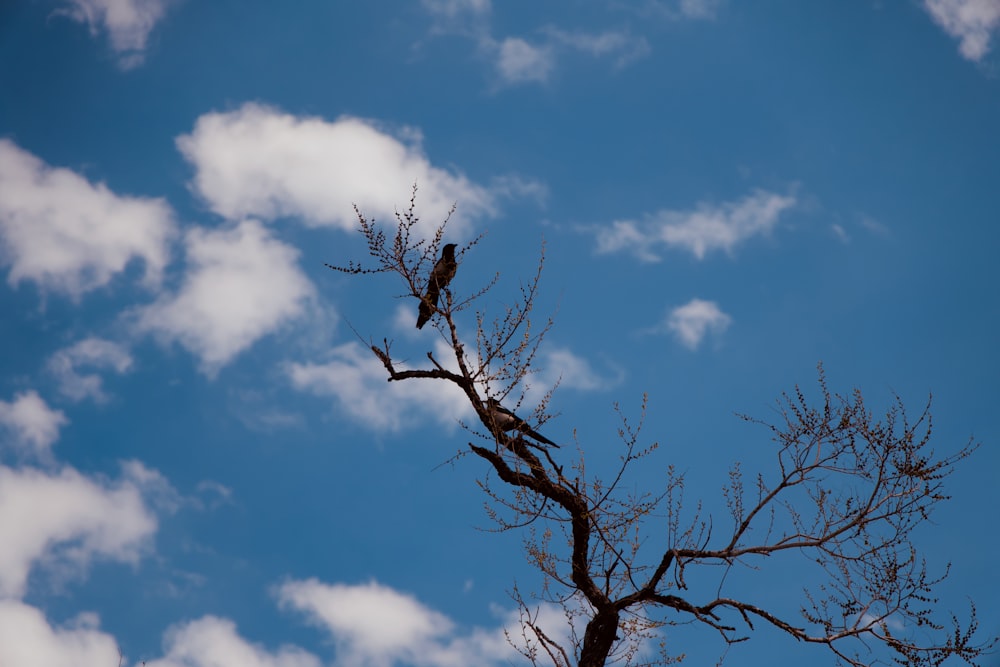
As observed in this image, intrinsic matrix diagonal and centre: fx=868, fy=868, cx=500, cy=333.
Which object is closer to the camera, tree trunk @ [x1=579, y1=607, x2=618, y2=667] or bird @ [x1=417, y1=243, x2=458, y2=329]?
tree trunk @ [x1=579, y1=607, x2=618, y2=667]

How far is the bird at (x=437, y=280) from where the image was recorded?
22.4 ft

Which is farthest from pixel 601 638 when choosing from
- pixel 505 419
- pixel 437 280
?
pixel 437 280

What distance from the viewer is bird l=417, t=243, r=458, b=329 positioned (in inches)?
269

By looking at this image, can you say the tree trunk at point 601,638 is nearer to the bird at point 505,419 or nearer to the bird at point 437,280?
the bird at point 505,419

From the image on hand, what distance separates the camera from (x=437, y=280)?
23.2 feet

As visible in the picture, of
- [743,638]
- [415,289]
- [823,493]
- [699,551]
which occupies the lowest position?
[743,638]

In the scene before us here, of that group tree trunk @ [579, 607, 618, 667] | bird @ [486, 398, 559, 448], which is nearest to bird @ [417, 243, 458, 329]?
bird @ [486, 398, 559, 448]

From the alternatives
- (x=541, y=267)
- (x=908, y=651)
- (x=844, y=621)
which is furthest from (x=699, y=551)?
(x=541, y=267)

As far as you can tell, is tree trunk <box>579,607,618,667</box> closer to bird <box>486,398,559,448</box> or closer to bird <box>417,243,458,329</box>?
bird <box>486,398,559,448</box>

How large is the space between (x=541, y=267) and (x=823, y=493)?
103 inches

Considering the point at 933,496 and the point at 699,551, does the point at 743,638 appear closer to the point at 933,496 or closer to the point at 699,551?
the point at 699,551

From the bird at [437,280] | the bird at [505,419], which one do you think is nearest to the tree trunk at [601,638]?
the bird at [505,419]

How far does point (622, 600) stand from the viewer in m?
6.35

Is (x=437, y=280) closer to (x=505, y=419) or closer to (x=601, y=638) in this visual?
(x=505, y=419)
